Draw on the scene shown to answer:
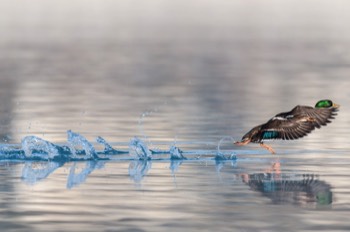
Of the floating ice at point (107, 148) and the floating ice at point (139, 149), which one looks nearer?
the floating ice at point (139, 149)

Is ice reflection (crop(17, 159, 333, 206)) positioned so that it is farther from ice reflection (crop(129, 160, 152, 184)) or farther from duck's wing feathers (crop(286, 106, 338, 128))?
duck's wing feathers (crop(286, 106, 338, 128))

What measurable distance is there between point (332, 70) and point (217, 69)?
3.75 metres

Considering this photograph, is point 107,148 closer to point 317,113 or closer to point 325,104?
point 317,113

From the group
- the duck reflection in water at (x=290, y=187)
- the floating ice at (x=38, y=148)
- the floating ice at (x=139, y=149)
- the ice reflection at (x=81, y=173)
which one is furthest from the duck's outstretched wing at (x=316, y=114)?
the floating ice at (x=38, y=148)

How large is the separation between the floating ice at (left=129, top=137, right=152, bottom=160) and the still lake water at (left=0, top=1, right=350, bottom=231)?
29 centimetres

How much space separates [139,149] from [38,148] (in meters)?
1.46

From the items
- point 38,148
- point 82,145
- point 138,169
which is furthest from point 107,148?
point 138,169

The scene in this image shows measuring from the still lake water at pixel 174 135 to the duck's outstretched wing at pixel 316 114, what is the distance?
1.90 feet

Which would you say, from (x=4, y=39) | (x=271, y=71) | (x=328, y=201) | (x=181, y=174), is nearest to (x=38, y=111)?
(x=181, y=174)

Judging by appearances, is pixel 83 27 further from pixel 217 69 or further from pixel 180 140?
pixel 180 140

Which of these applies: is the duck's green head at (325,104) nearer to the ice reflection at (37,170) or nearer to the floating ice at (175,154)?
the floating ice at (175,154)

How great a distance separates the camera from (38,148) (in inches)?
947

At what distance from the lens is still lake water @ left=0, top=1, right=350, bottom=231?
1784 cm

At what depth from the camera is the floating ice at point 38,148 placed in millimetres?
23672
